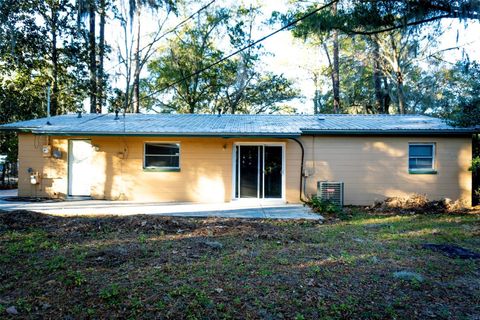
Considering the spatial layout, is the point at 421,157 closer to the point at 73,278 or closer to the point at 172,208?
the point at 172,208

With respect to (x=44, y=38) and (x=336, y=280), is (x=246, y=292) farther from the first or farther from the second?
(x=44, y=38)

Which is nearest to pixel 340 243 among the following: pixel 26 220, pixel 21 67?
pixel 26 220

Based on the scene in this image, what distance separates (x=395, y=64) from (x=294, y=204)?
14221 millimetres

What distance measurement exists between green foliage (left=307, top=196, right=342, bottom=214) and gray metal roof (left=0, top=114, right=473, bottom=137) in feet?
6.91

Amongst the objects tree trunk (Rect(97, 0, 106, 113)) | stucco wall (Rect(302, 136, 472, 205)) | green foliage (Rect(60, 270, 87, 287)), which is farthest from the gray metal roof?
green foliage (Rect(60, 270, 87, 287))

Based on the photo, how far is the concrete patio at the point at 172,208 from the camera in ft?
27.2

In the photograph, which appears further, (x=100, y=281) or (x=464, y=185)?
(x=464, y=185)

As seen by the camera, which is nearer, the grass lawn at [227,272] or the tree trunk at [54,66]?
the grass lawn at [227,272]

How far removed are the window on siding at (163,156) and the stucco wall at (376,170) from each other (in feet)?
14.5

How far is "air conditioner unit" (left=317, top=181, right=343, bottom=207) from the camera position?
9.73 m

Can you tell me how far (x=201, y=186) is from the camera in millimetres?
10641

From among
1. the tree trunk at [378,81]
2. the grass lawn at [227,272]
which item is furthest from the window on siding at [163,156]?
the tree trunk at [378,81]

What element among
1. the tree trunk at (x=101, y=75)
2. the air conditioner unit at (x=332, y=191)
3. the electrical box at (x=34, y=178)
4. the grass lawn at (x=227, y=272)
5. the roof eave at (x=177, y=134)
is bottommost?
the grass lawn at (x=227, y=272)

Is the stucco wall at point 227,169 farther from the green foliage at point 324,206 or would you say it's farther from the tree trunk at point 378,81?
the tree trunk at point 378,81
